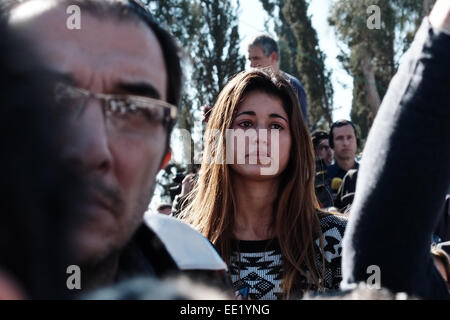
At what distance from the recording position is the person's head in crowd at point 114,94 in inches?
25.9

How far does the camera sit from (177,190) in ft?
20.7

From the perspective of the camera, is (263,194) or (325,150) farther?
(325,150)

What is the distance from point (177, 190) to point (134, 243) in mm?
5317

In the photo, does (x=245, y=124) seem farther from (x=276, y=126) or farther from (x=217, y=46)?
(x=217, y=46)

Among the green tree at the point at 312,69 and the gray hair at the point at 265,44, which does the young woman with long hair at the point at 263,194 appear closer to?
the gray hair at the point at 265,44

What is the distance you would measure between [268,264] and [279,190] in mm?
441

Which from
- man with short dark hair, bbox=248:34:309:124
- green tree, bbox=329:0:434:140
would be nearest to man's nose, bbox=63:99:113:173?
man with short dark hair, bbox=248:34:309:124

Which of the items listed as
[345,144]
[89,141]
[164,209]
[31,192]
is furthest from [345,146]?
[31,192]

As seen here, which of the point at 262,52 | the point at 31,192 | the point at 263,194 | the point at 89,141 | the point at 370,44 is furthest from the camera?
the point at 370,44

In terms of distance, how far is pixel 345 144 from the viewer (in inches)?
205

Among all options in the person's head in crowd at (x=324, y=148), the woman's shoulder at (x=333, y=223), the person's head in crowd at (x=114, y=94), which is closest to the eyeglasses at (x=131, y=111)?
the person's head in crowd at (x=114, y=94)

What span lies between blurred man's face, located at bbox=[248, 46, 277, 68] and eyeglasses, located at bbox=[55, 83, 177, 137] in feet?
12.4

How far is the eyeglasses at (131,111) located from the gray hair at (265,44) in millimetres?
3838
